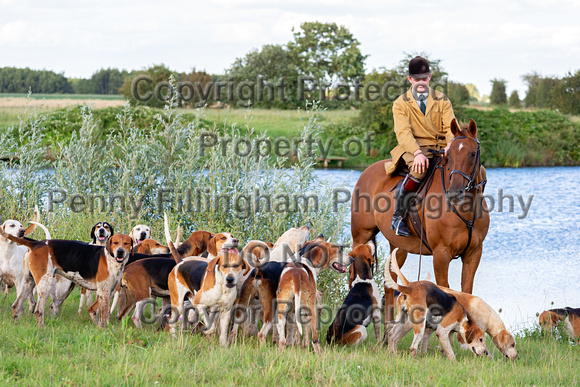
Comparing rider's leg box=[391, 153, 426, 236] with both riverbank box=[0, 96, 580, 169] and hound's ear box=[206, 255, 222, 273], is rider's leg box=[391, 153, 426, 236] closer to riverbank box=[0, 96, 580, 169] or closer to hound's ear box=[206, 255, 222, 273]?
hound's ear box=[206, 255, 222, 273]

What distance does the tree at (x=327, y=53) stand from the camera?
52.2m

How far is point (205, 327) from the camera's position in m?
6.69

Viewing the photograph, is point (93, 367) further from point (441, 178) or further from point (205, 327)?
point (441, 178)

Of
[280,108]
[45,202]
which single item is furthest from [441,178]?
[280,108]

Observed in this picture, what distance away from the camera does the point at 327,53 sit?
5444cm

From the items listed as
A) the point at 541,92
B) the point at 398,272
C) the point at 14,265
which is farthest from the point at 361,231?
the point at 541,92

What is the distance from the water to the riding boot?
9.57 ft

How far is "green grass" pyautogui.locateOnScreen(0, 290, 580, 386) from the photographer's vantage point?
5.04 meters

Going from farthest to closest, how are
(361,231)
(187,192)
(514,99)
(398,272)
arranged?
1. (514,99)
2. (187,192)
3. (361,231)
4. (398,272)

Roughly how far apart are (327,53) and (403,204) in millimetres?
48361

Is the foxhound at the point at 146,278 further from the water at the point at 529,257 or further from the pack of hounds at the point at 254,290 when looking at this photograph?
the water at the point at 529,257

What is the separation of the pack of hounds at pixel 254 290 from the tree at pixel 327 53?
45842 millimetres

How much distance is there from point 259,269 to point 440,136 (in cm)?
308

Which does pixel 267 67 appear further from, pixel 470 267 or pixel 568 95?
pixel 470 267
